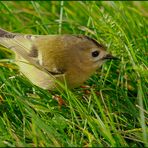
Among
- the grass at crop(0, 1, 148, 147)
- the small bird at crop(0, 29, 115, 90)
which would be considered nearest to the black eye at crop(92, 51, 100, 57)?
the small bird at crop(0, 29, 115, 90)

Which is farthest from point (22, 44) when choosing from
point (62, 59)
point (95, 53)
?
point (95, 53)

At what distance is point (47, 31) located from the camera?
3.56 m

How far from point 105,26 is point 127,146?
109 cm

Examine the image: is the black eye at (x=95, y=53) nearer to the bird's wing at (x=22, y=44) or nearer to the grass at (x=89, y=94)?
the grass at (x=89, y=94)

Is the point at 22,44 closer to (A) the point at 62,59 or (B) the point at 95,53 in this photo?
(A) the point at 62,59

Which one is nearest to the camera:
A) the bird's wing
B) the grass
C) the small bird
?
the grass

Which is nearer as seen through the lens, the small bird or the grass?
the grass

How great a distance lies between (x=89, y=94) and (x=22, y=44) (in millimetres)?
586

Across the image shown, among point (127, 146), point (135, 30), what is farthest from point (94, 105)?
point (135, 30)

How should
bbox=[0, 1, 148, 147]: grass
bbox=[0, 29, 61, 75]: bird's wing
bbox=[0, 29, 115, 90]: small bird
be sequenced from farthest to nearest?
bbox=[0, 29, 61, 75]: bird's wing < bbox=[0, 29, 115, 90]: small bird < bbox=[0, 1, 148, 147]: grass

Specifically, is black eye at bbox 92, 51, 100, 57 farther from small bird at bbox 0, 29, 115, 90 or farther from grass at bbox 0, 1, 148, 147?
grass at bbox 0, 1, 148, 147

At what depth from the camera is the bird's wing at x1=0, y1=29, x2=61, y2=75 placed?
3186 mm

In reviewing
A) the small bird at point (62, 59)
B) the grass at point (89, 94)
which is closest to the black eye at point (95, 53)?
the small bird at point (62, 59)

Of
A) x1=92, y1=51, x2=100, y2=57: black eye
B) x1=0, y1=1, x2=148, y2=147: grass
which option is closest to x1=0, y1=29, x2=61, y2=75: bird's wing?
x1=0, y1=1, x2=148, y2=147: grass
